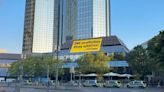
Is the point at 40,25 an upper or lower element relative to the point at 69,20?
lower

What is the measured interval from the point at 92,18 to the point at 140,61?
70.7 meters

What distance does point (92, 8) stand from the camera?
150 m

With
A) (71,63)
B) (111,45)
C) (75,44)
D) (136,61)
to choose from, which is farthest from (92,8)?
(136,61)

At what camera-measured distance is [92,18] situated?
494 ft

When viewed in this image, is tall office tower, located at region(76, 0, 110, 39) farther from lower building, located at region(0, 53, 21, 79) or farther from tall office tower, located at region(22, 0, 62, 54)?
lower building, located at region(0, 53, 21, 79)

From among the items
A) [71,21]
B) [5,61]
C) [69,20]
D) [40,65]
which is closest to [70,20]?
[71,21]

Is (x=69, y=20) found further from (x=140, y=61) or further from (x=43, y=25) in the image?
(x=140, y=61)

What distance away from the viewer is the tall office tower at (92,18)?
494 feet

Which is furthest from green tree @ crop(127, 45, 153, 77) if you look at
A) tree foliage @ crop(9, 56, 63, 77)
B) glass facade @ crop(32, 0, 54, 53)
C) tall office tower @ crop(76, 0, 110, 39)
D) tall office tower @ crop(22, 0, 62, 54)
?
tall office tower @ crop(76, 0, 110, 39)

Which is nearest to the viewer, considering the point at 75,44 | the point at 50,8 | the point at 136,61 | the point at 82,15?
the point at 136,61

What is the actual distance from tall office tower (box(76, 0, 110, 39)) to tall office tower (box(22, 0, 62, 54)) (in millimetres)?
15768

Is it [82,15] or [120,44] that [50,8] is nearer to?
[82,15]

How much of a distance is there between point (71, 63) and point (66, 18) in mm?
37052

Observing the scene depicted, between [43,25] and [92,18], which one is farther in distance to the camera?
[92,18]
